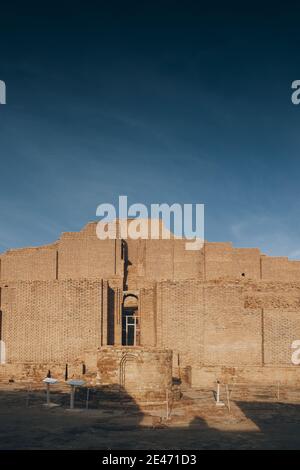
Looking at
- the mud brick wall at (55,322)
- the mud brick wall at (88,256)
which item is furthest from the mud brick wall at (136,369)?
the mud brick wall at (88,256)

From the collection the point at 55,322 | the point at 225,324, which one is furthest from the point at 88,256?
the point at 225,324

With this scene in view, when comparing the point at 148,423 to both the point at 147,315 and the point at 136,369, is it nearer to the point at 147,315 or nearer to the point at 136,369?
the point at 136,369

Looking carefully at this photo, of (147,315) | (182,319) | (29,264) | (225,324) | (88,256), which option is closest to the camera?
(225,324)

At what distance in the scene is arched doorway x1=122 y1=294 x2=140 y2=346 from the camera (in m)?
29.9

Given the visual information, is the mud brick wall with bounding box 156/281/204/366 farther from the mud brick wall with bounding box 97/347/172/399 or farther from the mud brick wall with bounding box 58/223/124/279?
the mud brick wall with bounding box 58/223/124/279

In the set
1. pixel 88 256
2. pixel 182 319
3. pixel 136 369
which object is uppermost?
→ pixel 88 256

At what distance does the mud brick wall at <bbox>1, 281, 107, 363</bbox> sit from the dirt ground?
4.75 m

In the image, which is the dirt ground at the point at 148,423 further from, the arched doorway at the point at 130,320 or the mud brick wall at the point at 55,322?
the arched doorway at the point at 130,320

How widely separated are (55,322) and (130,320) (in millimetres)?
5993

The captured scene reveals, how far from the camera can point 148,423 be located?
15.0m

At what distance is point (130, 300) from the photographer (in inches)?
1217

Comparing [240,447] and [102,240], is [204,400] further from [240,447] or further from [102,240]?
[102,240]
